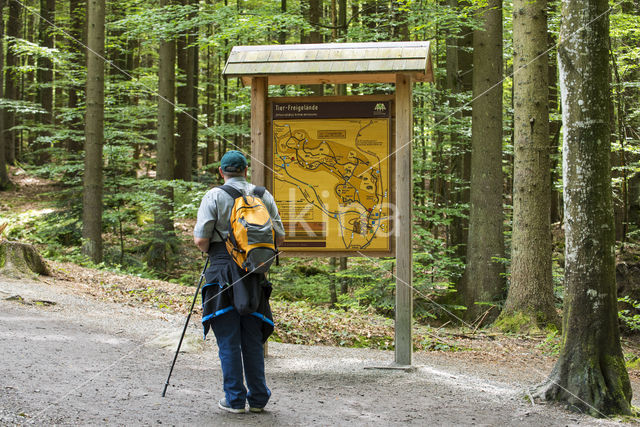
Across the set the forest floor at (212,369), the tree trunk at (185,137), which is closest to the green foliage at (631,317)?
the forest floor at (212,369)

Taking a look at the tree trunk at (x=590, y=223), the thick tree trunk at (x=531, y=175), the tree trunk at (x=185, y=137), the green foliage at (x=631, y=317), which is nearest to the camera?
the tree trunk at (x=590, y=223)

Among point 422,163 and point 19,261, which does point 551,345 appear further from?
point 19,261

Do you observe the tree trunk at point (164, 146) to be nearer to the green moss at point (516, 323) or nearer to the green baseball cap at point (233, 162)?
the green moss at point (516, 323)

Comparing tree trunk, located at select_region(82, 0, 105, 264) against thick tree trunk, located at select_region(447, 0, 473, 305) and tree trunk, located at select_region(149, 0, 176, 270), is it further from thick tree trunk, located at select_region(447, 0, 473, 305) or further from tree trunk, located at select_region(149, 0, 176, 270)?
thick tree trunk, located at select_region(447, 0, 473, 305)

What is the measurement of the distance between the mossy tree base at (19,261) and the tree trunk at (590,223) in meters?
8.08

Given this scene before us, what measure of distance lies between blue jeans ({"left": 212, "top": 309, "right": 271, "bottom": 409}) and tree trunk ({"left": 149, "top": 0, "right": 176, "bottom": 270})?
10.9 metres

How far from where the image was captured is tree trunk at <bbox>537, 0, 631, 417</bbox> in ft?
15.2

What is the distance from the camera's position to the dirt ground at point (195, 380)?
13.8 ft

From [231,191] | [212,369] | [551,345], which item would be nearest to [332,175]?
[231,191]

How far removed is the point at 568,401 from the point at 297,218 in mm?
3209

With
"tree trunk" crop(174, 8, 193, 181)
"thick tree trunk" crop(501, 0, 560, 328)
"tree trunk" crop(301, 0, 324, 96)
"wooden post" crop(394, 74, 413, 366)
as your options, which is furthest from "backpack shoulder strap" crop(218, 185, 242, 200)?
"tree trunk" crop(174, 8, 193, 181)

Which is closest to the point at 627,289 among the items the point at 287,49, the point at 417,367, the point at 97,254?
the point at 417,367

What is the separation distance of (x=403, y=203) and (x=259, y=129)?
1.82m

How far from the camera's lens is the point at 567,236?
15.9ft
